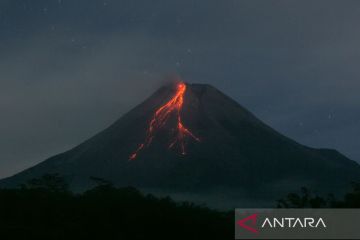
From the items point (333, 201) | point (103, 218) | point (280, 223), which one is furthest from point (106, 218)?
point (333, 201)

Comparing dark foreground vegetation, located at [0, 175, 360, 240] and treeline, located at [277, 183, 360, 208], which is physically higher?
treeline, located at [277, 183, 360, 208]

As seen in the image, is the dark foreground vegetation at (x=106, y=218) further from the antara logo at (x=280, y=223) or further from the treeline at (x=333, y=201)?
the antara logo at (x=280, y=223)

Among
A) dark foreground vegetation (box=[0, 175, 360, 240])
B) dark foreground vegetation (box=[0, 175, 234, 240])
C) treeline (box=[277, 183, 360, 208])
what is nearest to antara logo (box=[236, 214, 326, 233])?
dark foreground vegetation (box=[0, 175, 360, 240])

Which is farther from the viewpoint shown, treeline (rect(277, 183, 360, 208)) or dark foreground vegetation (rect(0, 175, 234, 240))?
treeline (rect(277, 183, 360, 208))

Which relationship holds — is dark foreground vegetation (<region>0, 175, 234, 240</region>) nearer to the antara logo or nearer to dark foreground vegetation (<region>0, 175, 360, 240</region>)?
dark foreground vegetation (<region>0, 175, 360, 240</region>)

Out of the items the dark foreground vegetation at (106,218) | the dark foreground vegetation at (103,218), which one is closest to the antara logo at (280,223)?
the dark foreground vegetation at (106,218)

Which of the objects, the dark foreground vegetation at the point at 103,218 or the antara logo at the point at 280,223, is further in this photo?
the dark foreground vegetation at the point at 103,218

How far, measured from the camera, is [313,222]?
42844 mm

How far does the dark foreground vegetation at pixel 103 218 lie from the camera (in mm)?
40969

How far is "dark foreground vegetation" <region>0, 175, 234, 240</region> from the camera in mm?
40969

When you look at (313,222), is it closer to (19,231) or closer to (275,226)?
(275,226)

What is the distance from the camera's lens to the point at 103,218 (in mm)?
44094

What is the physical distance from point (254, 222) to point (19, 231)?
1198cm

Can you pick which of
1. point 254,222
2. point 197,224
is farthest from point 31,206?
point 254,222
